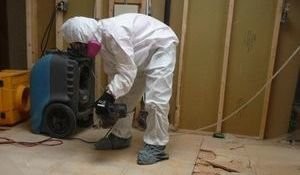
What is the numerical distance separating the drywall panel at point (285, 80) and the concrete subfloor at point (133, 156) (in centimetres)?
17

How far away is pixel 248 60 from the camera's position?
9.88 feet

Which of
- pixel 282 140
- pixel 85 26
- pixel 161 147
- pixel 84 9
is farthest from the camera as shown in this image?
pixel 84 9

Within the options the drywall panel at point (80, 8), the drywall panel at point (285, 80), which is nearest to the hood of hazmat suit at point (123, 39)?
the drywall panel at point (80, 8)

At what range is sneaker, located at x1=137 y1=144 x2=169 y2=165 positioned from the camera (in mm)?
2363

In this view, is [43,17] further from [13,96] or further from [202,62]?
[202,62]

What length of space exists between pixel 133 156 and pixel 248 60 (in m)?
1.38

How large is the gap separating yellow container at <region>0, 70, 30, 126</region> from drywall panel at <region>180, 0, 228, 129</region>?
1.53m

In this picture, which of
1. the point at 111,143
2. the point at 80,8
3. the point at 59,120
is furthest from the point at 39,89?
the point at 80,8

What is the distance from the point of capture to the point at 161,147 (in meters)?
2.46

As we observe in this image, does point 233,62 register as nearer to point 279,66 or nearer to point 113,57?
point 279,66

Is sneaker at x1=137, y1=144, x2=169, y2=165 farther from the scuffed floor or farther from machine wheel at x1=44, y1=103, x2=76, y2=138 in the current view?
machine wheel at x1=44, y1=103, x2=76, y2=138

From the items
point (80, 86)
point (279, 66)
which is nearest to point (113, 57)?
point (80, 86)

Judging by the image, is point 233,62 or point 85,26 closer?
point 85,26

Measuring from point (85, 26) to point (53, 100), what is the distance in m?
0.86
